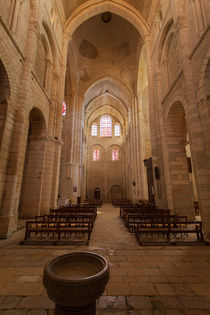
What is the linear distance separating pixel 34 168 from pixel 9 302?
7.54 m

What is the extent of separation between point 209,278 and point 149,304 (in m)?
1.58

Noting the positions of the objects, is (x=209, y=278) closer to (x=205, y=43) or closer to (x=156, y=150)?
(x=205, y=43)

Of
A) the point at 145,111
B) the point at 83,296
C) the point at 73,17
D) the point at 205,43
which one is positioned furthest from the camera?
the point at 145,111

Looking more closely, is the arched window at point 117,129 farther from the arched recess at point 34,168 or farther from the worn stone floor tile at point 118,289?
the worn stone floor tile at point 118,289

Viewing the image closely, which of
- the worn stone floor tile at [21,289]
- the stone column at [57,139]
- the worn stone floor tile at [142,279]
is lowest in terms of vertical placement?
the worn stone floor tile at [142,279]

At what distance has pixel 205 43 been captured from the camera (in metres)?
5.90

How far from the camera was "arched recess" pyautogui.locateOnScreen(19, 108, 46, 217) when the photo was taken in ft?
29.0

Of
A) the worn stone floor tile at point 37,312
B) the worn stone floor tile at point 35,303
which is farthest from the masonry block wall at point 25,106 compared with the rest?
the worn stone floor tile at point 37,312

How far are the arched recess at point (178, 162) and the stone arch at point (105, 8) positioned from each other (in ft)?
27.5

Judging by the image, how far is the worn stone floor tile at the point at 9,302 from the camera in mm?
2326

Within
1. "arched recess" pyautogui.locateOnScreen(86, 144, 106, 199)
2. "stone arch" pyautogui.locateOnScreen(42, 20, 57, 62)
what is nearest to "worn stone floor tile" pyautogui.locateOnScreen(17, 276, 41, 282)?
"stone arch" pyautogui.locateOnScreen(42, 20, 57, 62)

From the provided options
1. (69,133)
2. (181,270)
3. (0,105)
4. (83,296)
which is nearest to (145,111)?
(69,133)

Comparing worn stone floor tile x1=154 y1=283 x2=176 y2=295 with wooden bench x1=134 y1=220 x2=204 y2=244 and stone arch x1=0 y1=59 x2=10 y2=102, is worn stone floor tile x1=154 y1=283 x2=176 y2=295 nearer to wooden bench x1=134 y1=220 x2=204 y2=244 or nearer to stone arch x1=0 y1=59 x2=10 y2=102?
wooden bench x1=134 y1=220 x2=204 y2=244

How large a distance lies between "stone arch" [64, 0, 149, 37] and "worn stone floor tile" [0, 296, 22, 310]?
Answer: 639 inches
